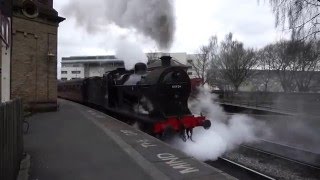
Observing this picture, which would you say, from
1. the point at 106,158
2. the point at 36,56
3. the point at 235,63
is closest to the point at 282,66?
the point at 235,63

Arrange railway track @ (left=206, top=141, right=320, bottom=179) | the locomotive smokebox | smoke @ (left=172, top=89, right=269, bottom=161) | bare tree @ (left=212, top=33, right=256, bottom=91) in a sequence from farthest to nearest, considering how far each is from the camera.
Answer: bare tree @ (left=212, top=33, right=256, bottom=91) → the locomotive smokebox → smoke @ (left=172, top=89, right=269, bottom=161) → railway track @ (left=206, top=141, right=320, bottom=179)

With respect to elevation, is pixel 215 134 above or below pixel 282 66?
below

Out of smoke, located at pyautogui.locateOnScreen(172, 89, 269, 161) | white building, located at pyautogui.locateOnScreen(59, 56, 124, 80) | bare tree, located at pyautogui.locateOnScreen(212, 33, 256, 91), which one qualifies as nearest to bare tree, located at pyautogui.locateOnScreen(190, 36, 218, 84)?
bare tree, located at pyautogui.locateOnScreen(212, 33, 256, 91)

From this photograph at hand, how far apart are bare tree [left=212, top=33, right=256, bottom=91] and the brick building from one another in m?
36.9

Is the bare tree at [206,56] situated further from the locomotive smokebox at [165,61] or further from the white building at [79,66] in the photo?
the locomotive smokebox at [165,61]

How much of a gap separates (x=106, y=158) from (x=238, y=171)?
390 centimetres

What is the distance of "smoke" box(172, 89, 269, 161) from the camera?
1380 centimetres

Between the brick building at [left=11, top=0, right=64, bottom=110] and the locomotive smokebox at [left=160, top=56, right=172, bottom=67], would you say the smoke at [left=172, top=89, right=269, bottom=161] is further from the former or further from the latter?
the brick building at [left=11, top=0, right=64, bottom=110]

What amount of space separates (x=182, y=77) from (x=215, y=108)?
25.3ft

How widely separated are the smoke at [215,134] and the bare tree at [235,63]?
34652 millimetres

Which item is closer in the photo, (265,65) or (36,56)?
(36,56)

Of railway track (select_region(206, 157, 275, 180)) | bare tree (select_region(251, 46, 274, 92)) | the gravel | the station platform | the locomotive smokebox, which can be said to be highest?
bare tree (select_region(251, 46, 274, 92))

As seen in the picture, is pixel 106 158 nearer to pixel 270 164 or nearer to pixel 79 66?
pixel 270 164

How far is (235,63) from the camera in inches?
2243
